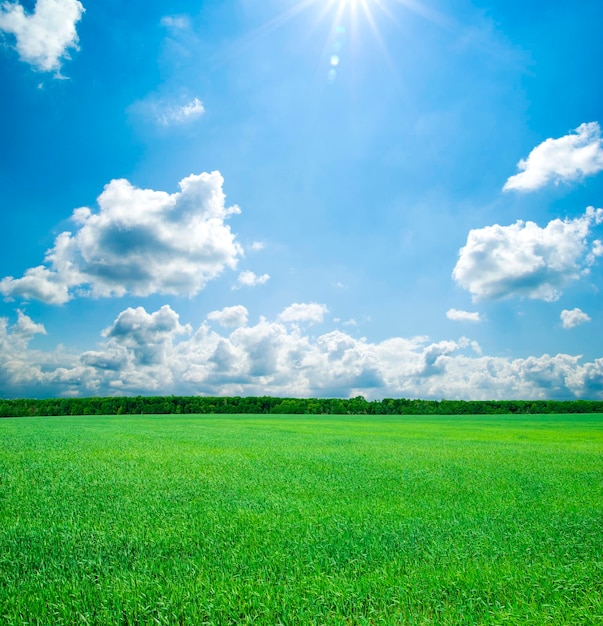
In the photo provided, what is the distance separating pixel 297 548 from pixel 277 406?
61733 mm

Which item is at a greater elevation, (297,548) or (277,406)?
(297,548)

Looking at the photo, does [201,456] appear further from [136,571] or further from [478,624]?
[478,624]

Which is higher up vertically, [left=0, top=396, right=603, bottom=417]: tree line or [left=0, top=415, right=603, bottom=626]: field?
[left=0, top=415, right=603, bottom=626]: field

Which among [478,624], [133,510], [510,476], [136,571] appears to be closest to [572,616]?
[478,624]

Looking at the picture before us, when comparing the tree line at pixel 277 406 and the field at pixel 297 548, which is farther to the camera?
the tree line at pixel 277 406

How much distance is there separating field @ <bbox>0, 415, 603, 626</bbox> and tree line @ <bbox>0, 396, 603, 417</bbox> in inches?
2217

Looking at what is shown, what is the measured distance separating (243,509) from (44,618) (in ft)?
8.80

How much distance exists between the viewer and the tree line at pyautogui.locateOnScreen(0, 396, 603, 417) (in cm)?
5978

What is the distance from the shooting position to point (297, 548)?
4.14 meters

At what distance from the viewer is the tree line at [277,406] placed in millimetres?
59781

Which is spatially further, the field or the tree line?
the tree line

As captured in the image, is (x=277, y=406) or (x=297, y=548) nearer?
(x=297, y=548)

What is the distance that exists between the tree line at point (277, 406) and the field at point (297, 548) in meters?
56.3

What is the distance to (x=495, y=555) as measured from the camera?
409 centimetres
